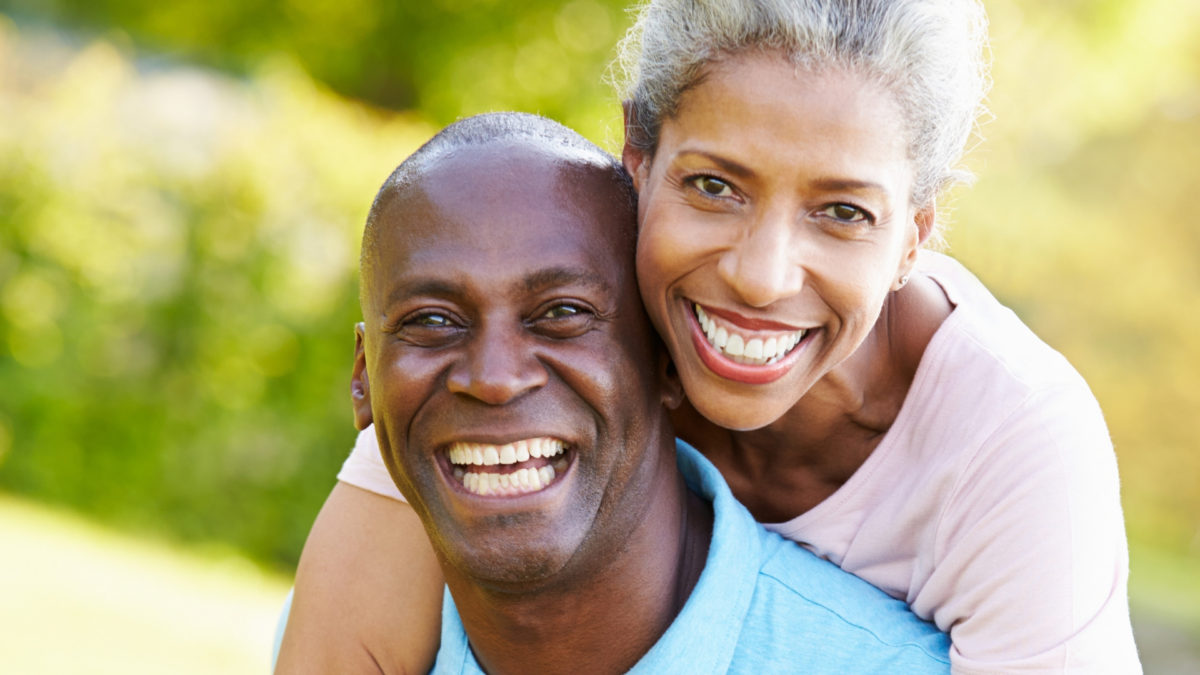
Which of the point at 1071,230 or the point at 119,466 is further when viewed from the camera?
the point at 1071,230

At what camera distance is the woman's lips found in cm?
258

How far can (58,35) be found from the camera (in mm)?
12320

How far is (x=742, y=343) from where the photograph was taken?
2.58m

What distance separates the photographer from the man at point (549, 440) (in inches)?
94.1

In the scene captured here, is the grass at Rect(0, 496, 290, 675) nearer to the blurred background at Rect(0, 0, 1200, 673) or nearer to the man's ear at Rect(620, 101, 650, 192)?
the blurred background at Rect(0, 0, 1200, 673)

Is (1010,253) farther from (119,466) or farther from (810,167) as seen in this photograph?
(810,167)

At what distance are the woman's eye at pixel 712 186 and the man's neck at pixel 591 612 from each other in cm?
62

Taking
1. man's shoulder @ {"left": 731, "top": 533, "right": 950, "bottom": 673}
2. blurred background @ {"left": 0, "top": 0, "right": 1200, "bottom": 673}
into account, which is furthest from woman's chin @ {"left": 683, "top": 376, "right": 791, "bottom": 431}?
blurred background @ {"left": 0, "top": 0, "right": 1200, "bottom": 673}

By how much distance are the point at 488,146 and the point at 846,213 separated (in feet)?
2.36

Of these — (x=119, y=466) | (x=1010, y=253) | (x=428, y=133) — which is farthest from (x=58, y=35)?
(x=1010, y=253)

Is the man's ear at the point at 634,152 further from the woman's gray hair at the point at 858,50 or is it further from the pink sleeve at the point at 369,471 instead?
the pink sleeve at the point at 369,471

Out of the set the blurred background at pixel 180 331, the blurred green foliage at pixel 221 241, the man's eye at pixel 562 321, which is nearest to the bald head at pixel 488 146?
the man's eye at pixel 562 321

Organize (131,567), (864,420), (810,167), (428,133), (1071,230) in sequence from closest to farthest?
(810,167)
(864,420)
(131,567)
(428,133)
(1071,230)

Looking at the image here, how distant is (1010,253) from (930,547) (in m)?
8.46
